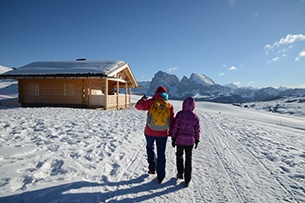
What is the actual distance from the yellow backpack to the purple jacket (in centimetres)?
23

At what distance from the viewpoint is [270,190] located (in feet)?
10.5

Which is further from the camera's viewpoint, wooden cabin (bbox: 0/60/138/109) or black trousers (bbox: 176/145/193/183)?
wooden cabin (bbox: 0/60/138/109)

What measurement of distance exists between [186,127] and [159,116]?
58 centimetres

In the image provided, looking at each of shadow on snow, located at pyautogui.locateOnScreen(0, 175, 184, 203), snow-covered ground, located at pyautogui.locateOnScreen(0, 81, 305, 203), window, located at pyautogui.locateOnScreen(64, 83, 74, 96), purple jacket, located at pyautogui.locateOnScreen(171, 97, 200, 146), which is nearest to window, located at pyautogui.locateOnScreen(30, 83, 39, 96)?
window, located at pyautogui.locateOnScreen(64, 83, 74, 96)

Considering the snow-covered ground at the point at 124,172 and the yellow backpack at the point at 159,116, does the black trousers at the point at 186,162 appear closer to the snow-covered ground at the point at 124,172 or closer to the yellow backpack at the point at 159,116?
the snow-covered ground at the point at 124,172

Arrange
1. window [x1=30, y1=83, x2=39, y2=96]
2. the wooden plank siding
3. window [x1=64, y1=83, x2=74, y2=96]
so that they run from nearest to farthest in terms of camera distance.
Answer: the wooden plank siding, window [x1=64, y1=83, x2=74, y2=96], window [x1=30, y1=83, x2=39, y2=96]

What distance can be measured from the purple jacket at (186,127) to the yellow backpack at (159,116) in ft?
0.76

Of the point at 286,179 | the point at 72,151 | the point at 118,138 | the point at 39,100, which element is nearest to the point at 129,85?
the point at 39,100

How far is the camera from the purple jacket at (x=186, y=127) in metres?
3.28

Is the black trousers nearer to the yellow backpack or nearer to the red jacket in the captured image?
the red jacket

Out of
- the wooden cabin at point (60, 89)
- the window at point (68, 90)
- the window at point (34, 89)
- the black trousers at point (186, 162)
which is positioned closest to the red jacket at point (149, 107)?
the black trousers at point (186, 162)

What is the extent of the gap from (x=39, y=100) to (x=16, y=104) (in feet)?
8.80

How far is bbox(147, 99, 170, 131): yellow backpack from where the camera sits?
3219 mm

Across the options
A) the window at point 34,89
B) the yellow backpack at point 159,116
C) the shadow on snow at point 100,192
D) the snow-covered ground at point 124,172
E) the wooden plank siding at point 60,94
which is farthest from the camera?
the window at point 34,89
